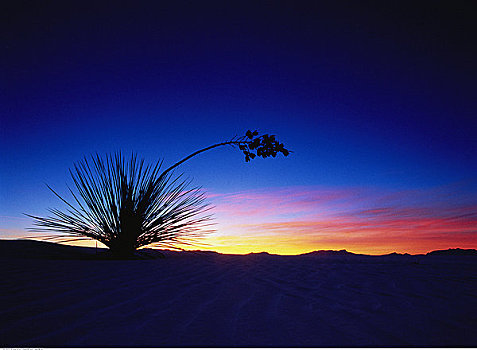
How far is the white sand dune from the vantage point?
1.31 metres

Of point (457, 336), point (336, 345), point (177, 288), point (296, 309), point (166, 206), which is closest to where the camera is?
point (336, 345)

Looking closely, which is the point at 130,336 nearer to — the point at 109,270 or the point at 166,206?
the point at 109,270

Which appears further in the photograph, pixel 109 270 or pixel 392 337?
pixel 109 270

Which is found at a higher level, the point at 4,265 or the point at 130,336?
the point at 4,265

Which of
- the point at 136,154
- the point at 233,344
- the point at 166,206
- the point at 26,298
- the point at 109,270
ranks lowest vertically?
the point at 233,344

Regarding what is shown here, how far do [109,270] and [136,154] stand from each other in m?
2.47

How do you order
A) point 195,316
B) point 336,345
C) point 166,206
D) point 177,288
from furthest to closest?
point 166,206
point 177,288
point 195,316
point 336,345

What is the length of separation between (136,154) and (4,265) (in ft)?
8.23

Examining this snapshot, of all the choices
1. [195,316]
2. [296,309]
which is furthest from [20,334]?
[296,309]

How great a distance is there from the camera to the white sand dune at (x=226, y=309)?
1.31 meters

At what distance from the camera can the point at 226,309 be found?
169 cm

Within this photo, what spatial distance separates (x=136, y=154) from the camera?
4.86 meters

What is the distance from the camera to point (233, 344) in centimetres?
126

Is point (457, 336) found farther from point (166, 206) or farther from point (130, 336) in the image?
point (166, 206)
